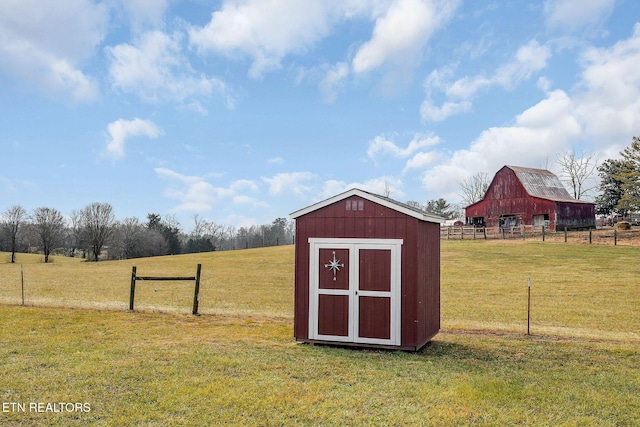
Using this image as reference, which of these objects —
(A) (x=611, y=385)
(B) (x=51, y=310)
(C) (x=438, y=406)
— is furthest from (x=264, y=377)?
(B) (x=51, y=310)

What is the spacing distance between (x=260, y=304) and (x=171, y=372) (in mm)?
10060

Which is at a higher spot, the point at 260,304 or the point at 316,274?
the point at 316,274

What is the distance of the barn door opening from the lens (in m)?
9.05

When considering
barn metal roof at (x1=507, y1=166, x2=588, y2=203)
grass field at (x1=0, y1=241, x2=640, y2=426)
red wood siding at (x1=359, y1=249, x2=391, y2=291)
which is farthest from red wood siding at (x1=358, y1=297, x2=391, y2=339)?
barn metal roof at (x1=507, y1=166, x2=588, y2=203)

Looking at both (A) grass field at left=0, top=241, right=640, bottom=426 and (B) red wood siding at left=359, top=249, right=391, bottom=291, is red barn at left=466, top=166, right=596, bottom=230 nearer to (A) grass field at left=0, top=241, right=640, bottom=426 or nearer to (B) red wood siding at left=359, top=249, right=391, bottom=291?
(A) grass field at left=0, top=241, right=640, bottom=426

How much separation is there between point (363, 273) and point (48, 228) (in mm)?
64504

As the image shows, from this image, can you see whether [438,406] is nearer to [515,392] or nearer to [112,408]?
[515,392]

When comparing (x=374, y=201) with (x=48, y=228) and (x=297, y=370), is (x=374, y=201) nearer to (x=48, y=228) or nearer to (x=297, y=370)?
(x=297, y=370)

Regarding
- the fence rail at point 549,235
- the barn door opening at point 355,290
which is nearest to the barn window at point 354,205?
the barn door opening at point 355,290

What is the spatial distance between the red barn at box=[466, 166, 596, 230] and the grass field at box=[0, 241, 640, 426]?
30.5m

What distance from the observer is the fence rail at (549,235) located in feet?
117

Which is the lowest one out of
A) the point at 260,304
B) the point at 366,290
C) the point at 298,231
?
the point at 260,304

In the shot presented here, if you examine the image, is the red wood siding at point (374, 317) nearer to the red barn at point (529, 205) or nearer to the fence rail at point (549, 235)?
the fence rail at point (549, 235)

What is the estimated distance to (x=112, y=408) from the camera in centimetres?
582
